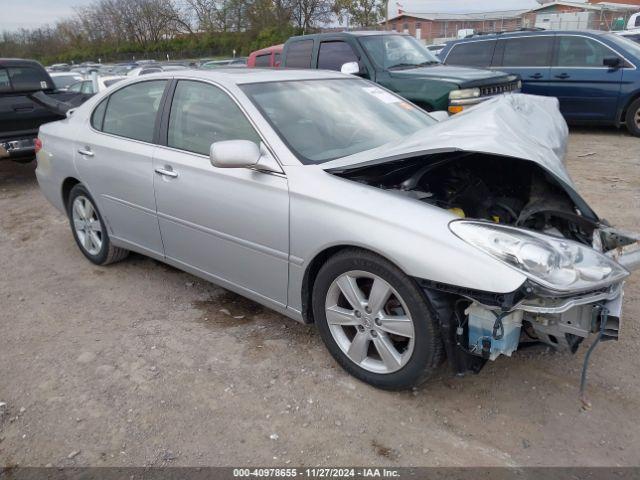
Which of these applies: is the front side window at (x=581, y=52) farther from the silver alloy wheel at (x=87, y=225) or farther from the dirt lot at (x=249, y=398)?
the silver alloy wheel at (x=87, y=225)

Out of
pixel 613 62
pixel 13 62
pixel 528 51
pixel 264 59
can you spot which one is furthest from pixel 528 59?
pixel 13 62

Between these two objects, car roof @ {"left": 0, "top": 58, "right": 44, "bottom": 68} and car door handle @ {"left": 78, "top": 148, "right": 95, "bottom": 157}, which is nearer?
car door handle @ {"left": 78, "top": 148, "right": 95, "bottom": 157}

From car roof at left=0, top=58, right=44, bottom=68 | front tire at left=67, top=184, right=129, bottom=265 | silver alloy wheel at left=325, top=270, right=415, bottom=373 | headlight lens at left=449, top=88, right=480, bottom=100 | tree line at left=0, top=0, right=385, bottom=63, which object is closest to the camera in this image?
silver alloy wheel at left=325, top=270, right=415, bottom=373

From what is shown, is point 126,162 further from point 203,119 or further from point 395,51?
point 395,51

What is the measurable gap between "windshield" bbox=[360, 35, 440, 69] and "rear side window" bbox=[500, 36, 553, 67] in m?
2.44

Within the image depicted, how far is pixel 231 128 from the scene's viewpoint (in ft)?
10.9

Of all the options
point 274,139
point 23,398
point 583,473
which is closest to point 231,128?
point 274,139

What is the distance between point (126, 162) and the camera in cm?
393

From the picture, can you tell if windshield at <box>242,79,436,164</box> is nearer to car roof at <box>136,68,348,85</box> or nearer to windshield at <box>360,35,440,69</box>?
car roof at <box>136,68,348,85</box>

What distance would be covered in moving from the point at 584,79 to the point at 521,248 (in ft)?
27.4

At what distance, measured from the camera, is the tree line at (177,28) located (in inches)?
1608

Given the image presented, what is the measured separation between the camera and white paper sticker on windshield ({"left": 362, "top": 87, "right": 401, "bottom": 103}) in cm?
400

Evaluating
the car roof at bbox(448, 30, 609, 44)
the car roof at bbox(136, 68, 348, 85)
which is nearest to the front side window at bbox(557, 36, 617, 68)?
the car roof at bbox(448, 30, 609, 44)

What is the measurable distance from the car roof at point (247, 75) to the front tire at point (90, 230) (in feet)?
4.04
